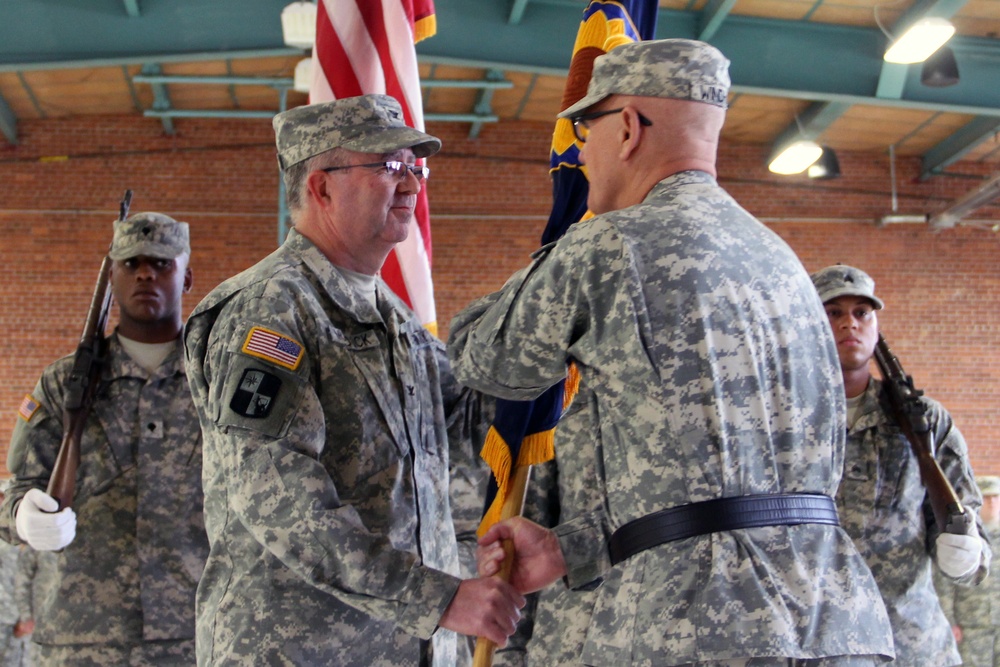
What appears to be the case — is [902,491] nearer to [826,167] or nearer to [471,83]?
[471,83]

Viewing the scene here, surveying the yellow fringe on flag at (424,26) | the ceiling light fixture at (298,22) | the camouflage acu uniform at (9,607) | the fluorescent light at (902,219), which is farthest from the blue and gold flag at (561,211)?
the fluorescent light at (902,219)

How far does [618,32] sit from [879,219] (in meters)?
11.1

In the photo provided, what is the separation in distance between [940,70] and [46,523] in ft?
26.8

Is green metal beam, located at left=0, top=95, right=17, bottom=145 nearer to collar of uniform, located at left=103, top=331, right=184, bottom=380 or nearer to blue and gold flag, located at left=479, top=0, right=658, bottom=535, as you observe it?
collar of uniform, located at left=103, top=331, right=184, bottom=380

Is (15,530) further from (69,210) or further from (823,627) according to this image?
(69,210)

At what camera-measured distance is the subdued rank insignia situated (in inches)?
78.5

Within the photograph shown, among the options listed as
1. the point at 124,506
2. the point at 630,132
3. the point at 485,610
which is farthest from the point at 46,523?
the point at 630,132

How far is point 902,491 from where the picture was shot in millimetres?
3523

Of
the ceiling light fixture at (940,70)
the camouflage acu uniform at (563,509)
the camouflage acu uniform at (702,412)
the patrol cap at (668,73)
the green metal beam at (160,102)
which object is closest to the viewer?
the camouflage acu uniform at (702,412)

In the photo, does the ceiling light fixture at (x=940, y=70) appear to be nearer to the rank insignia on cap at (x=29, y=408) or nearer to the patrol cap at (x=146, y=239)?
the patrol cap at (x=146, y=239)

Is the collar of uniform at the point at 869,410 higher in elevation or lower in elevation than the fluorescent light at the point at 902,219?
lower

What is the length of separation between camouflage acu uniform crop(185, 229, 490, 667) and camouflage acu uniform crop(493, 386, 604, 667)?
0.21 metres

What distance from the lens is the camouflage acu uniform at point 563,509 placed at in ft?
7.06

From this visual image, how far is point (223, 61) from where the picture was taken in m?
10.7
